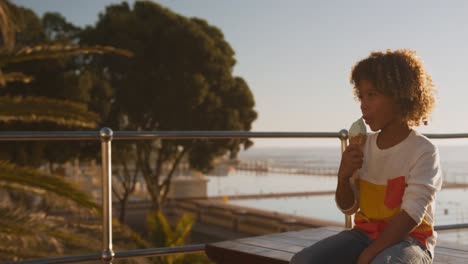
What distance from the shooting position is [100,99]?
21.3 meters

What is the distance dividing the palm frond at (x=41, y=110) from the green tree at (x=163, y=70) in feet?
48.8

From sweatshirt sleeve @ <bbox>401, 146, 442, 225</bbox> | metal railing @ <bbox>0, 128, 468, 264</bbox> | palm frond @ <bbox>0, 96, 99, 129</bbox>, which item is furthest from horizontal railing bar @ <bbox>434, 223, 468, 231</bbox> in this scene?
palm frond @ <bbox>0, 96, 99, 129</bbox>

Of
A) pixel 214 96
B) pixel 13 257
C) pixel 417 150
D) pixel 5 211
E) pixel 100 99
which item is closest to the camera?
pixel 417 150

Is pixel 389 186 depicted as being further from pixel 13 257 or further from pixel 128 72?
pixel 128 72

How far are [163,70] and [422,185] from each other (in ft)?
67.0

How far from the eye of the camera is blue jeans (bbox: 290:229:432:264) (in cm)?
173

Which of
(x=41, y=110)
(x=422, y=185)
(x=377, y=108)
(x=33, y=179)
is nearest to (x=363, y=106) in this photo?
(x=377, y=108)

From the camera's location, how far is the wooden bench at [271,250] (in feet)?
7.10

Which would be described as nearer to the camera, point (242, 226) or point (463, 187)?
point (242, 226)

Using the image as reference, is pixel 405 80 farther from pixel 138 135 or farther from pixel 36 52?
pixel 36 52

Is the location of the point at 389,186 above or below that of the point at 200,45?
below

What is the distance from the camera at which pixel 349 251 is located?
1.91m

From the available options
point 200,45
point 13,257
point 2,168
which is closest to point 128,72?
point 200,45

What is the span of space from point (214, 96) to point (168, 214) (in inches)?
274
